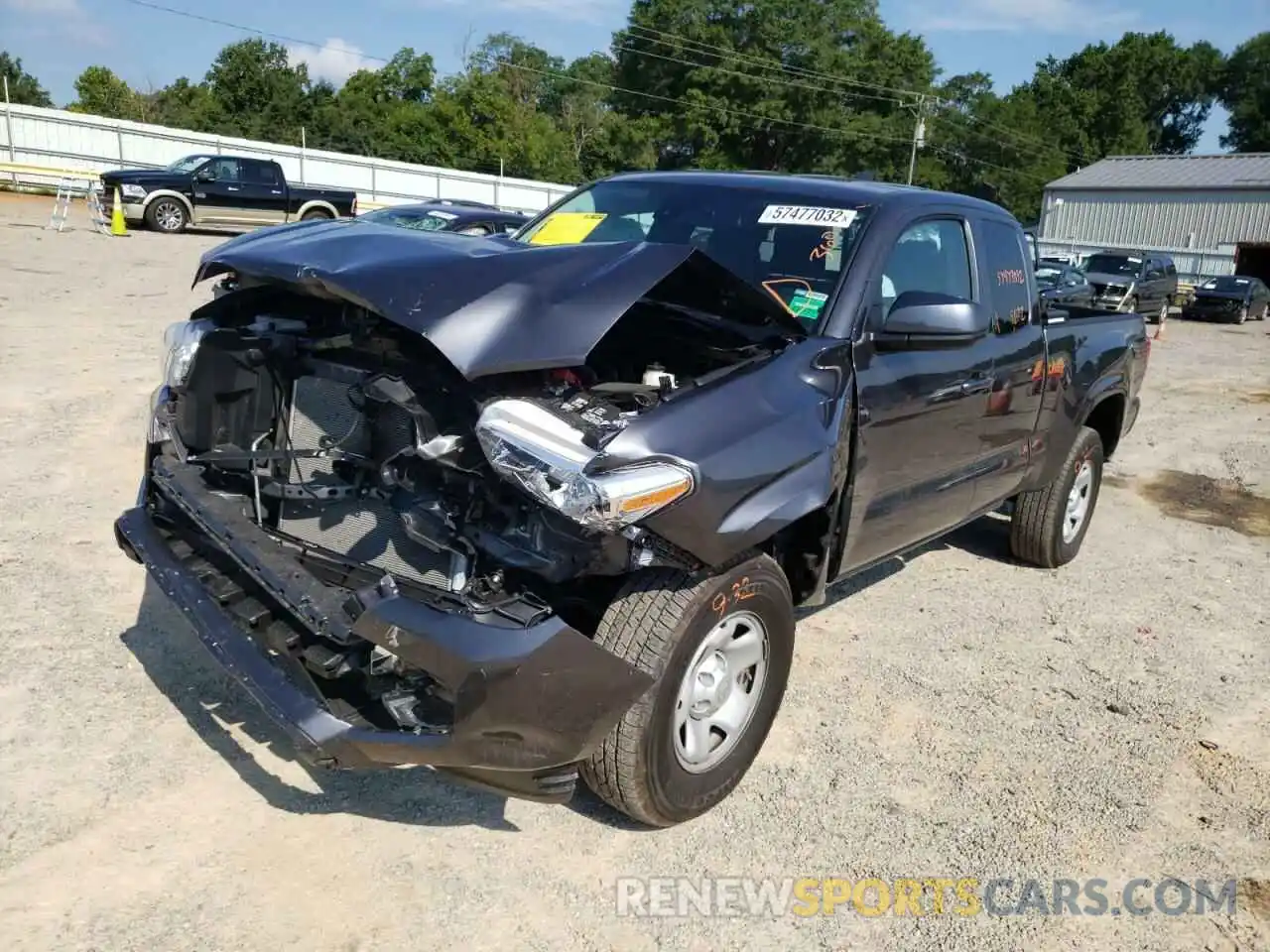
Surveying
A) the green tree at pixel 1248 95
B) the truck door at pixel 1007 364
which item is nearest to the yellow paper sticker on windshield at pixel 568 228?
the truck door at pixel 1007 364

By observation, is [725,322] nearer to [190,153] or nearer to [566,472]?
[566,472]

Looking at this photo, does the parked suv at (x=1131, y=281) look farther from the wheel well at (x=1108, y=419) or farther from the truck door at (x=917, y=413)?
the truck door at (x=917, y=413)

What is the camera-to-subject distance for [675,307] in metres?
3.31

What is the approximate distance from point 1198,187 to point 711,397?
50.3 metres

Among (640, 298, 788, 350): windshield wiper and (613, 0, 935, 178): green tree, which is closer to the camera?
(640, 298, 788, 350): windshield wiper

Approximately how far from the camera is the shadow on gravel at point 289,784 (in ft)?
9.95

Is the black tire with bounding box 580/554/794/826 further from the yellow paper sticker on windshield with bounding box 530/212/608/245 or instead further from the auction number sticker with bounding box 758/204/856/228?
the yellow paper sticker on windshield with bounding box 530/212/608/245

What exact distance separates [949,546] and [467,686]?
4.38 m

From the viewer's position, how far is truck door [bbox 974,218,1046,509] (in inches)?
172

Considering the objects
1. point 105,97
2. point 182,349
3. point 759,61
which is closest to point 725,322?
point 182,349

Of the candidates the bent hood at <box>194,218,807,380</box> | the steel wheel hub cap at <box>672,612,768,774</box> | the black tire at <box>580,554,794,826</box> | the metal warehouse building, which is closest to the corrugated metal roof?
the metal warehouse building

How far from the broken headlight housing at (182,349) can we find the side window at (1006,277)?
10.7 feet

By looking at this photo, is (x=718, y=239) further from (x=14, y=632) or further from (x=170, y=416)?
(x=14, y=632)

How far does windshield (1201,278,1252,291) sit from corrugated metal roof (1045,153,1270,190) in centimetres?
1746
